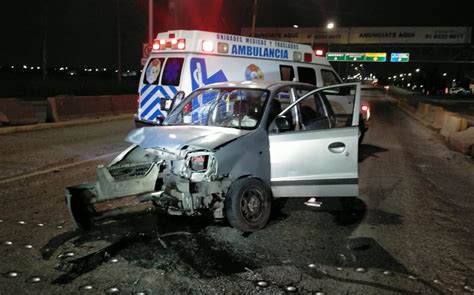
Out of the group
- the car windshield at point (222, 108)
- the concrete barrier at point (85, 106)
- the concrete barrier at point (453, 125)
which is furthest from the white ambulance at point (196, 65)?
the concrete barrier at point (85, 106)

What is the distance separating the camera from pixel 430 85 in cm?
9344

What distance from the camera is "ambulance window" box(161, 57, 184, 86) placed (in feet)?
34.6

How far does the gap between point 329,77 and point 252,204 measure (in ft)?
30.6

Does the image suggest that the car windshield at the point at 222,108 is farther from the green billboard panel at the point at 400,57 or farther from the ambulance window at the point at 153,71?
the green billboard panel at the point at 400,57

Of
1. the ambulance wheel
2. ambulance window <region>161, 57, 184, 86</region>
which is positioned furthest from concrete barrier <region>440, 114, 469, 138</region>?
the ambulance wheel

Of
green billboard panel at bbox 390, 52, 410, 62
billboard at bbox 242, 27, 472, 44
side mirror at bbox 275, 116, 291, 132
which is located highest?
billboard at bbox 242, 27, 472, 44

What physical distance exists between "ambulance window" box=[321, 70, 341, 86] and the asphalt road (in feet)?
19.5

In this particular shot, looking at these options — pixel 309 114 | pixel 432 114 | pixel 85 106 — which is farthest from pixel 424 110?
pixel 309 114

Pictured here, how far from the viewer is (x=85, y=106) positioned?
17.5 m

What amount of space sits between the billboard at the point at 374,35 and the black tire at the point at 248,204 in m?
55.0

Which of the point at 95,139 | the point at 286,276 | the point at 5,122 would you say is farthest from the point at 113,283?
the point at 5,122

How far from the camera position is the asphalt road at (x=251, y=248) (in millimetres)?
4172

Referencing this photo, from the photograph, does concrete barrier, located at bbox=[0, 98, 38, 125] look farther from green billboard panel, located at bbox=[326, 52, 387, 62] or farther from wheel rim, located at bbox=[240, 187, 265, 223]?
green billboard panel, located at bbox=[326, 52, 387, 62]

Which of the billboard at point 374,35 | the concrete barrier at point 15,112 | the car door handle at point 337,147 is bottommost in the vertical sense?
the concrete barrier at point 15,112
